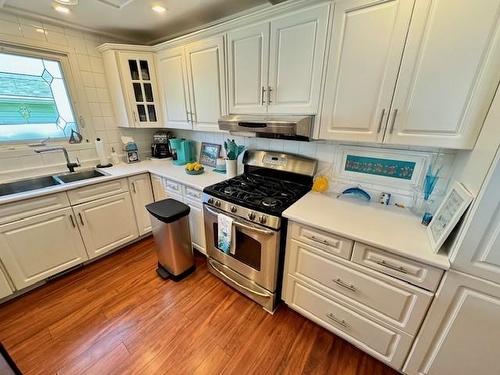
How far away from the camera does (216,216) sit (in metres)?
1.75

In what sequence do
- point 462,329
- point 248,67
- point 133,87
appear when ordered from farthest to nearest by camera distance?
point 133,87, point 248,67, point 462,329

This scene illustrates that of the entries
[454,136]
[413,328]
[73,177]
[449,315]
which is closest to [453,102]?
[454,136]

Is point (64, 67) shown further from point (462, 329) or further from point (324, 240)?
point (462, 329)

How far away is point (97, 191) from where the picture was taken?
207 centimetres

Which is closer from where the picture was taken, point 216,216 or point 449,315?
point 449,315

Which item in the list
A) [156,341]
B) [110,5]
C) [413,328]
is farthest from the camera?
[110,5]

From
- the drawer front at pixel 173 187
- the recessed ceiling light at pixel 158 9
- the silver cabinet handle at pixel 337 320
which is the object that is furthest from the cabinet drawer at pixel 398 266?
the recessed ceiling light at pixel 158 9

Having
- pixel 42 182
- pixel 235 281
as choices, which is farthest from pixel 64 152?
pixel 235 281

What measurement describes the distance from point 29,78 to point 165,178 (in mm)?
1589

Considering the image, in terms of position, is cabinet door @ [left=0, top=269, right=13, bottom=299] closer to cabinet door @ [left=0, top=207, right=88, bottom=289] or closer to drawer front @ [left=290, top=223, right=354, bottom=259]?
cabinet door @ [left=0, top=207, right=88, bottom=289]

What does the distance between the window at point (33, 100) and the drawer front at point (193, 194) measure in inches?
61.4

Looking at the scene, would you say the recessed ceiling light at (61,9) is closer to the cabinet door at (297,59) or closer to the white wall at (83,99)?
the white wall at (83,99)

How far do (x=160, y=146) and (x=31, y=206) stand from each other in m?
1.51

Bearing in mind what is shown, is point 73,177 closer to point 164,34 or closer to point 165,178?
point 165,178
